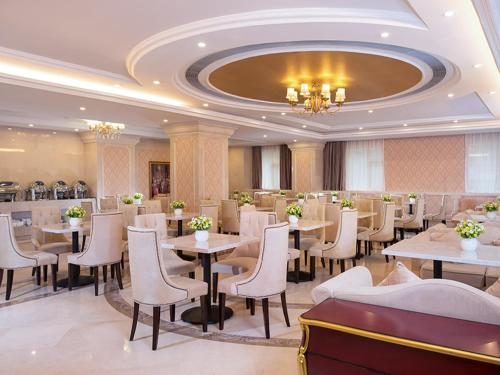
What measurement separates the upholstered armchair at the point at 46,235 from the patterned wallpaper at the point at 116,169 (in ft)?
17.4

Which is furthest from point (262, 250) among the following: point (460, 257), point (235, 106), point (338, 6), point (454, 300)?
point (235, 106)

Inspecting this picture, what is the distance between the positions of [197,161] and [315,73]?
3.82 m

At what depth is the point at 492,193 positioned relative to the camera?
444 inches

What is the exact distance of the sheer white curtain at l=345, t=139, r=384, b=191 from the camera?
13.2 meters

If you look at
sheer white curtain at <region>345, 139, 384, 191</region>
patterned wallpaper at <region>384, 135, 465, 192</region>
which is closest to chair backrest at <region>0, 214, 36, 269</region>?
sheer white curtain at <region>345, 139, 384, 191</region>

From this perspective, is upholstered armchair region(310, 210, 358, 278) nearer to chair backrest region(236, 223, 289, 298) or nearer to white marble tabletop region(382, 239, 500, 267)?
white marble tabletop region(382, 239, 500, 267)

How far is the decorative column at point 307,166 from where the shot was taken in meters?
13.7

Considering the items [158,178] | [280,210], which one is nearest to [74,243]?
[280,210]

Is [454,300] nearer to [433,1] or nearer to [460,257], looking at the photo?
[460,257]

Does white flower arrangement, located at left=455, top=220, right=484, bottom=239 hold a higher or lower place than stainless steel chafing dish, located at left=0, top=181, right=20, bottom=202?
lower

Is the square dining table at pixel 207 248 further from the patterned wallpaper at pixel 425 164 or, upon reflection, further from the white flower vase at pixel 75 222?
the patterned wallpaper at pixel 425 164

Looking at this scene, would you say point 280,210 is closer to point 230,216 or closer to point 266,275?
point 230,216

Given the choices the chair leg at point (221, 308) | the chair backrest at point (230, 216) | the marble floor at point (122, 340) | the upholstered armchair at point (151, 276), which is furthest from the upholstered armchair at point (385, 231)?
the upholstered armchair at point (151, 276)

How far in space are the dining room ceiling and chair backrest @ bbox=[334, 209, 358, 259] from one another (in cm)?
199
